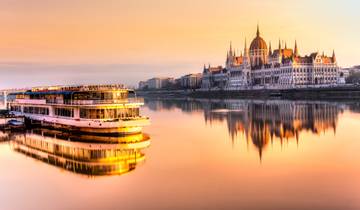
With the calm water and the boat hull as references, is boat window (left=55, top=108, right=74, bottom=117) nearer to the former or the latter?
the boat hull

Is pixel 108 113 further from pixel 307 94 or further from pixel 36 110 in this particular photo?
pixel 307 94

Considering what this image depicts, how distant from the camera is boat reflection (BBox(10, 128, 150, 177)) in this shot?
26322mm

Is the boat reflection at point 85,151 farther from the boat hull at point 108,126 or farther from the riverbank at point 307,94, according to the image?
the riverbank at point 307,94

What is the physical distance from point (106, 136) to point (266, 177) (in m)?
16.9

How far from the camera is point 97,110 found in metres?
37.3

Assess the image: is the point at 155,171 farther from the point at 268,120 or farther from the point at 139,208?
the point at 268,120

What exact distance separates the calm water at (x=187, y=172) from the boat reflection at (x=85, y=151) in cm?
6

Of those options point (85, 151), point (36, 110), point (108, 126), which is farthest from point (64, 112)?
point (85, 151)

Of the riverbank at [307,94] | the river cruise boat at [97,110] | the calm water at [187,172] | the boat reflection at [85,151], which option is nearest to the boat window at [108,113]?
the river cruise boat at [97,110]

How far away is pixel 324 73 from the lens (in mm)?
160250

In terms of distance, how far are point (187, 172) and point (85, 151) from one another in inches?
375

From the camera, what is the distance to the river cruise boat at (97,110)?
1433 inches

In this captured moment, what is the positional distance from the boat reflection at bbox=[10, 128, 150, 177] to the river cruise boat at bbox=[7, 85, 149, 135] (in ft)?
2.84

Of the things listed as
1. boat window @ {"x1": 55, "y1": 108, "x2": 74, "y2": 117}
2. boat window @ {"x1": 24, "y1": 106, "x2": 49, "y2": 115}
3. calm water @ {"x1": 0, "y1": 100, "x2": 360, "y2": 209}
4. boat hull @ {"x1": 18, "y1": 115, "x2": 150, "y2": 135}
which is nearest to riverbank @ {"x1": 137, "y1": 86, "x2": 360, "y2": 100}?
calm water @ {"x1": 0, "y1": 100, "x2": 360, "y2": 209}
